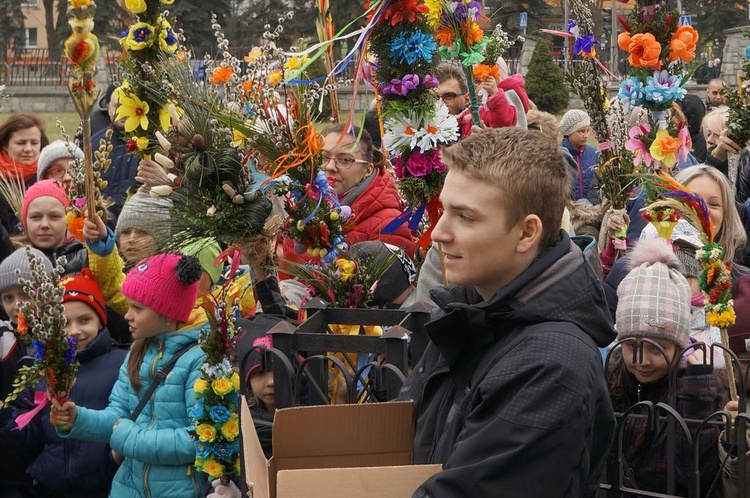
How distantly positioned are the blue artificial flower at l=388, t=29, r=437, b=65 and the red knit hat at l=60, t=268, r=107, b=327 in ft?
5.92

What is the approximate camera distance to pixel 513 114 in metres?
5.05

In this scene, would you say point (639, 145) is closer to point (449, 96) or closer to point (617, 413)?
point (449, 96)

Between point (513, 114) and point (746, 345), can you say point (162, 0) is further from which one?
point (746, 345)

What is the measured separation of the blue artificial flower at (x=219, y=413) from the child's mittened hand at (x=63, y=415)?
2.41 feet

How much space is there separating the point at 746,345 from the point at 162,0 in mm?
2824

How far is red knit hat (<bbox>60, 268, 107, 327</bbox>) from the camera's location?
4.57 metres

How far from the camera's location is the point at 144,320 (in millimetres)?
4105

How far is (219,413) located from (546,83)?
15.6m

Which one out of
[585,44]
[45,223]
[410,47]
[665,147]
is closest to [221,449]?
[410,47]

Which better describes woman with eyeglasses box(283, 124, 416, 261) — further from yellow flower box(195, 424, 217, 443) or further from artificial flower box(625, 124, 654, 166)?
yellow flower box(195, 424, 217, 443)

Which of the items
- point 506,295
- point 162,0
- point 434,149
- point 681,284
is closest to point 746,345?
point 681,284

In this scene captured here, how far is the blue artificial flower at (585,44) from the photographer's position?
532 centimetres

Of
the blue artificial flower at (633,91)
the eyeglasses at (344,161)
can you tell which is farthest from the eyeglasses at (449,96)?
the blue artificial flower at (633,91)

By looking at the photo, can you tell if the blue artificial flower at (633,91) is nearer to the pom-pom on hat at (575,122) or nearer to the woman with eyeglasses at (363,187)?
the woman with eyeglasses at (363,187)
